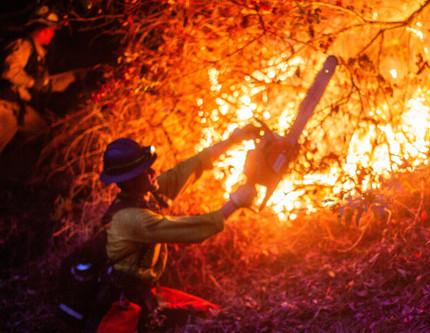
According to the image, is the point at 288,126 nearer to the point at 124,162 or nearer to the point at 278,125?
the point at 278,125

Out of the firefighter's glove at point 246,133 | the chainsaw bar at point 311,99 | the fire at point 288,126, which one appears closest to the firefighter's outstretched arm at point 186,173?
the firefighter's glove at point 246,133

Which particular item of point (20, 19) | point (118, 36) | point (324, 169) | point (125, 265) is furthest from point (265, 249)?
point (20, 19)

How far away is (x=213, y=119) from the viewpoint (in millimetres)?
6129

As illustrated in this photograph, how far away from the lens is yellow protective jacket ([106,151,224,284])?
13.2ft

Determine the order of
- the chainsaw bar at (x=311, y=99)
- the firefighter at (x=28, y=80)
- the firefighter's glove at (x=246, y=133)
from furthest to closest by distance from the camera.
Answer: the firefighter at (x=28, y=80) < the firefighter's glove at (x=246, y=133) < the chainsaw bar at (x=311, y=99)

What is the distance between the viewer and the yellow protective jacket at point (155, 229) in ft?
13.2

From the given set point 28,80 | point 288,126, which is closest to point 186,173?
point 288,126

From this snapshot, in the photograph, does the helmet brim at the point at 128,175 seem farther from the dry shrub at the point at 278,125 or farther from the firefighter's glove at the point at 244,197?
the dry shrub at the point at 278,125

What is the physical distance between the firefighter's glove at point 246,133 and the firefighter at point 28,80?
157 inches

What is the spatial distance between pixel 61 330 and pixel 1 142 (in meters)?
3.42

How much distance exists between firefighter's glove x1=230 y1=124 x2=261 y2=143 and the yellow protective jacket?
39cm

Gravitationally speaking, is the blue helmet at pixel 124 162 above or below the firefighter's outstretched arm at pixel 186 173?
above

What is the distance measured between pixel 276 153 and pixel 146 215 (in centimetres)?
120

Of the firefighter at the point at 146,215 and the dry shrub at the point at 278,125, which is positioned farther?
the dry shrub at the point at 278,125
